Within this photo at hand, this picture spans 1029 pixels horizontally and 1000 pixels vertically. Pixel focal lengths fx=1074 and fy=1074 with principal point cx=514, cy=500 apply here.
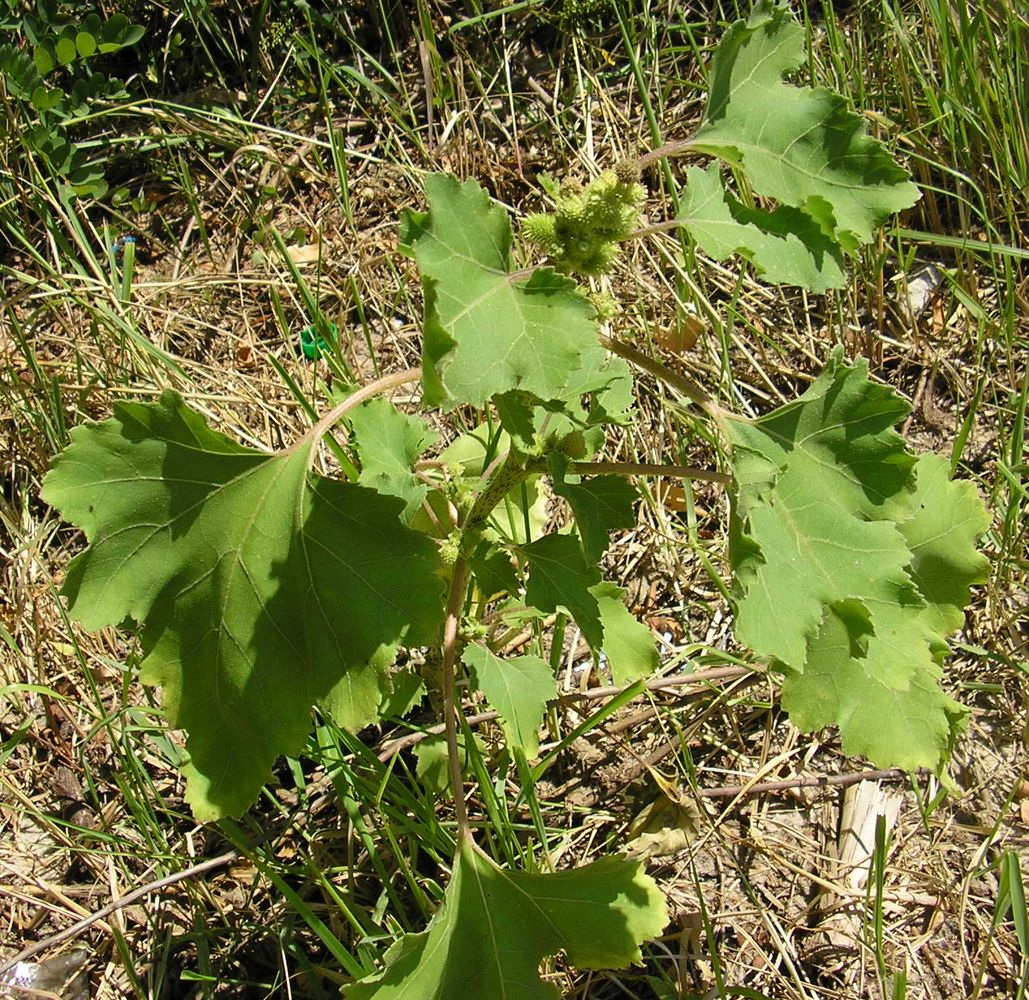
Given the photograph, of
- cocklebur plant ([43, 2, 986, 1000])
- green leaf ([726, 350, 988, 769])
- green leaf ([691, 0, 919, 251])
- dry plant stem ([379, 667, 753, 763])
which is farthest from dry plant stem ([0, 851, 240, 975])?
green leaf ([691, 0, 919, 251])

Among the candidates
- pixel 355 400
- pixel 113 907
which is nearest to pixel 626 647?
pixel 355 400

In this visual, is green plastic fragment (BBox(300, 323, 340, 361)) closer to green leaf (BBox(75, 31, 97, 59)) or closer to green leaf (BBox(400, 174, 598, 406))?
green leaf (BBox(75, 31, 97, 59))

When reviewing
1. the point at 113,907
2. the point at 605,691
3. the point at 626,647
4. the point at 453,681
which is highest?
the point at 453,681

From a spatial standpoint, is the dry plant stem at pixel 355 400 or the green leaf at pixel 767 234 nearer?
the green leaf at pixel 767 234

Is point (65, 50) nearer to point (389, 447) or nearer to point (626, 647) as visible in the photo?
point (389, 447)

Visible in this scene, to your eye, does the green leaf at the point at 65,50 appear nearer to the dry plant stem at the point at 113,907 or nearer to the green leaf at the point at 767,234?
the green leaf at the point at 767,234

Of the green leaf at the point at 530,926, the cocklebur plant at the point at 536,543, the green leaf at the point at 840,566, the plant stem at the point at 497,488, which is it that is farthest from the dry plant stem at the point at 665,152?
the green leaf at the point at 530,926
